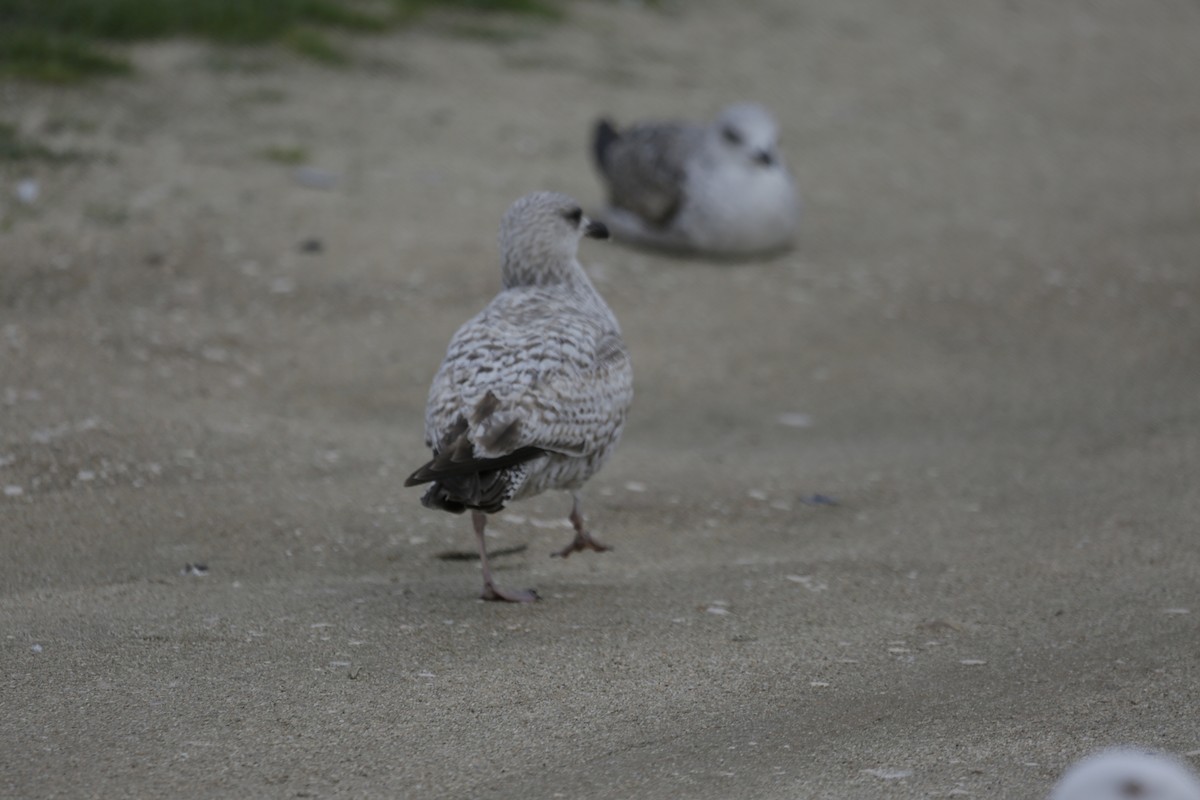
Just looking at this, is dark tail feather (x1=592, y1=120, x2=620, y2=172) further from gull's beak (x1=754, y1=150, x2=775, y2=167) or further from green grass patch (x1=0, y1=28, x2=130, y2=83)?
green grass patch (x1=0, y1=28, x2=130, y2=83)

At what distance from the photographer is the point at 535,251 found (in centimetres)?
593

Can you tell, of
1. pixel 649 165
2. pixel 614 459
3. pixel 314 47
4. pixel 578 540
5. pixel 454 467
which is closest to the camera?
pixel 454 467

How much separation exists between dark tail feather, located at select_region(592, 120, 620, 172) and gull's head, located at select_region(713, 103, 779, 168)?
Answer: 0.83 meters

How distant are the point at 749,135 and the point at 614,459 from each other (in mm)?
4010

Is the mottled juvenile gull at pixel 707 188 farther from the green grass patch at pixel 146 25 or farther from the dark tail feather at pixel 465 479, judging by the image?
the dark tail feather at pixel 465 479

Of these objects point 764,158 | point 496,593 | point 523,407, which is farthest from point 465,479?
point 764,158

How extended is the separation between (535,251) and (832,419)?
7.82 ft

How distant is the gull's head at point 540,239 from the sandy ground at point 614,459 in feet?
3.44

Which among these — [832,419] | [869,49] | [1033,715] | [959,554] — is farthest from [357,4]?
[1033,715]

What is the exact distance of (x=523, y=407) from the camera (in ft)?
15.9

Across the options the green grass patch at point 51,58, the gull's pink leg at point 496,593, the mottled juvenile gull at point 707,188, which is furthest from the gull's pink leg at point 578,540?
the green grass patch at point 51,58

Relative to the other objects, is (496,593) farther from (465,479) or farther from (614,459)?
(614,459)

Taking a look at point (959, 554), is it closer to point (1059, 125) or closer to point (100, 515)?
point (100, 515)

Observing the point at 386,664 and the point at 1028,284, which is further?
the point at 1028,284
